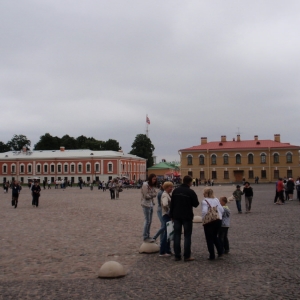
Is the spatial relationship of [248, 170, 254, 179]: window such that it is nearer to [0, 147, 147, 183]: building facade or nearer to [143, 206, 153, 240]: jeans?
[0, 147, 147, 183]: building facade

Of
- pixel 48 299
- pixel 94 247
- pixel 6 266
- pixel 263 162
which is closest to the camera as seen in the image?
pixel 48 299

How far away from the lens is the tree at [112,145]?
121 metres

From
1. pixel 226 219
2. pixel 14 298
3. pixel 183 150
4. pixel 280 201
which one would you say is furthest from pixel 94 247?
pixel 183 150

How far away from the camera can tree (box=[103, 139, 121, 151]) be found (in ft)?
397

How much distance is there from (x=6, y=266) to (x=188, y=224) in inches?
147

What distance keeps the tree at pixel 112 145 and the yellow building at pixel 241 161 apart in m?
41.0

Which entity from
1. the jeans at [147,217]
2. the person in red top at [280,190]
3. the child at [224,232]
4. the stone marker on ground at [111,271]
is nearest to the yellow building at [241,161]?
the person in red top at [280,190]

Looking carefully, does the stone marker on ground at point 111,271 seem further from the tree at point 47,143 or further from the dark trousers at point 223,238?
the tree at point 47,143

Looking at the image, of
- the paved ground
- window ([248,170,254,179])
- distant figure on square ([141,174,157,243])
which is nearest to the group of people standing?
the paved ground

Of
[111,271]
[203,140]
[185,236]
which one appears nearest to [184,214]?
[185,236]

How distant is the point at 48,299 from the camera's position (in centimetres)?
667

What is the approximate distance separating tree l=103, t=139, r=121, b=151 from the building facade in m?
16.5

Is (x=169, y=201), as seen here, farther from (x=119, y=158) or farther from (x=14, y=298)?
(x=119, y=158)

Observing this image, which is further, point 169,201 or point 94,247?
point 94,247
